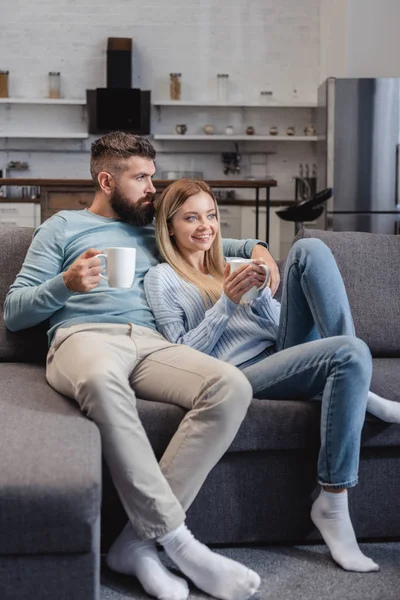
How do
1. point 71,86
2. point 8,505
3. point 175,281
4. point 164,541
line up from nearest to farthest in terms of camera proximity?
point 8,505 → point 164,541 → point 175,281 → point 71,86

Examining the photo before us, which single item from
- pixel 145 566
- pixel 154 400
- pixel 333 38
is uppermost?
pixel 333 38

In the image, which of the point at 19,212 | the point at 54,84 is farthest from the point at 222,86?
the point at 19,212

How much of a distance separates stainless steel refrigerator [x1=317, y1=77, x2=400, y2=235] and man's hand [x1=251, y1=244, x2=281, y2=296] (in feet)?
14.1

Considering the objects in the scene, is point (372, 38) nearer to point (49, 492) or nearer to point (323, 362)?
point (323, 362)

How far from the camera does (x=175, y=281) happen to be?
2221mm

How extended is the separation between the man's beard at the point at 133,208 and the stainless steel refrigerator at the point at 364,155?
443cm

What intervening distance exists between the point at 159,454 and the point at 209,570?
0.31m

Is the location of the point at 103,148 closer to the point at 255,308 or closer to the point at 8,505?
the point at 255,308

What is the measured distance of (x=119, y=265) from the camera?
190 centimetres

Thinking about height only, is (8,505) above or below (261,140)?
below

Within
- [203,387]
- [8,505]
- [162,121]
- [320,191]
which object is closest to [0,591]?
[8,505]

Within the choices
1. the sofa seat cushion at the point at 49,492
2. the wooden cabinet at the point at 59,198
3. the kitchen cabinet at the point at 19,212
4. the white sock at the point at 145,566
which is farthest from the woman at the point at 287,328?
the kitchen cabinet at the point at 19,212

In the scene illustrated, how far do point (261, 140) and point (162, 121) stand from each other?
1.00m

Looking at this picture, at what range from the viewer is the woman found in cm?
185
